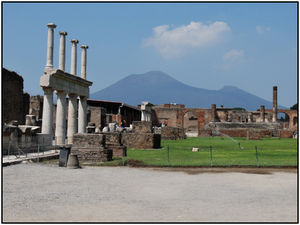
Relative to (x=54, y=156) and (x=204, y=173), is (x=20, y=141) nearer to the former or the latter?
(x=54, y=156)

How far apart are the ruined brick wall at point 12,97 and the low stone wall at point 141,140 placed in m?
11.6

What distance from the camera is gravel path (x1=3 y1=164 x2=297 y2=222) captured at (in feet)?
19.5

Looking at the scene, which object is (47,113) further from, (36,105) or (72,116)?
(36,105)

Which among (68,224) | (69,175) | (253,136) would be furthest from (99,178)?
(253,136)

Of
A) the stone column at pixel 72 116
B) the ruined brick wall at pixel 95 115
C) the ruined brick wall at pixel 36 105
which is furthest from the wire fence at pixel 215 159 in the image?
the ruined brick wall at pixel 95 115

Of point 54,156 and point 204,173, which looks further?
point 54,156

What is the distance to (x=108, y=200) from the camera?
7262 mm

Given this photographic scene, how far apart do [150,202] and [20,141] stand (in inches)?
438

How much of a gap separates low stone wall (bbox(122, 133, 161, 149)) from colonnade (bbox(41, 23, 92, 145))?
3.39 meters

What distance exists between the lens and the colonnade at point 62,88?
65.4ft

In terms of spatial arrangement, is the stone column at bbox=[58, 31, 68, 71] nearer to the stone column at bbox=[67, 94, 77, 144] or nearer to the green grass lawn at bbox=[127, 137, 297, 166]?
the stone column at bbox=[67, 94, 77, 144]

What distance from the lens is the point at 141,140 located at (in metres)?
22.5

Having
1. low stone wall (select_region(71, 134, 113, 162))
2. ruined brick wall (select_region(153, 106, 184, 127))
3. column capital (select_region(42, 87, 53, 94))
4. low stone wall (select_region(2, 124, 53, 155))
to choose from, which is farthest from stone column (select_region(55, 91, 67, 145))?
ruined brick wall (select_region(153, 106, 184, 127))

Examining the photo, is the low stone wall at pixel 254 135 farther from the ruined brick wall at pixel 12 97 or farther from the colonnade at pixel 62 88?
the ruined brick wall at pixel 12 97
